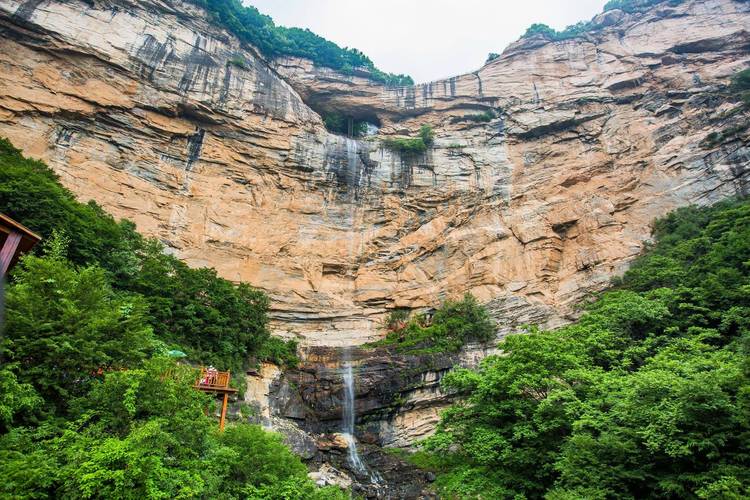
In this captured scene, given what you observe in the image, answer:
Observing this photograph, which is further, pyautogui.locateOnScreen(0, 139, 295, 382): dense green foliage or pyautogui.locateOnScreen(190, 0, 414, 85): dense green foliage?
pyautogui.locateOnScreen(190, 0, 414, 85): dense green foliage

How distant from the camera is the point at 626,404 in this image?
872 centimetres

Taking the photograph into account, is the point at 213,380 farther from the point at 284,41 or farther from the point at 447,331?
the point at 284,41

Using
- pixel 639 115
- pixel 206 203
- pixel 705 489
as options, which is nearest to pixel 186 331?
pixel 206 203

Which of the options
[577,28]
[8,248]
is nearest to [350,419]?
[8,248]

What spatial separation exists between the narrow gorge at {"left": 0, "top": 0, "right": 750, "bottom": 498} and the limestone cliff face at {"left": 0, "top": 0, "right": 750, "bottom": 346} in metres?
0.10

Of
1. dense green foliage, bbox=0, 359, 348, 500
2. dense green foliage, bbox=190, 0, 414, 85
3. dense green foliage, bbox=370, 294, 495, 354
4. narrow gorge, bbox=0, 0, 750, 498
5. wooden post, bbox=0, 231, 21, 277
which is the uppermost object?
dense green foliage, bbox=190, 0, 414, 85

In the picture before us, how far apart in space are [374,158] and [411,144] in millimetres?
2265

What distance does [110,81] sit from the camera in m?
21.4

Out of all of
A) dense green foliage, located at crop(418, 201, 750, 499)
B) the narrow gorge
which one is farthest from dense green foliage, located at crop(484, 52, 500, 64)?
dense green foliage, located at crop(418, 201, 750, 499)

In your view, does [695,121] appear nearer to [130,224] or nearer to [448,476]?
[448,476]

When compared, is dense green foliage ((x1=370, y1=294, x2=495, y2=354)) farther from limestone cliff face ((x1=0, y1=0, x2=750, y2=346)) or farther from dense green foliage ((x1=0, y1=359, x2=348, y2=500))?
dense green foliage ((x1=0, y1=359, x2=348, y2=500))

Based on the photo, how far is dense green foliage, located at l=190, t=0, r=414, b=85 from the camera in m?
26.3

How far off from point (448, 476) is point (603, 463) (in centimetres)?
349

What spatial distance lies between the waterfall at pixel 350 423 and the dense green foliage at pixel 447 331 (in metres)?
2.37
